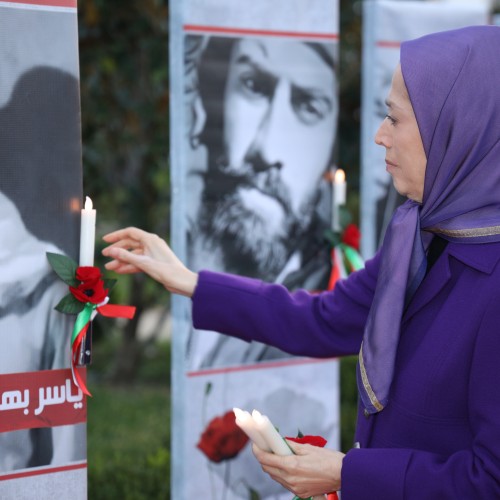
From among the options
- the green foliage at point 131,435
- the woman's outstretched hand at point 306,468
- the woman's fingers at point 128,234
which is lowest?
the green foliage at point 131,435

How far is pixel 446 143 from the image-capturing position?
1714 mm

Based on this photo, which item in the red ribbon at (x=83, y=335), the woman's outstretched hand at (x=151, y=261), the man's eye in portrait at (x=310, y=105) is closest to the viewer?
the red ribbon at (x=83, y=335)

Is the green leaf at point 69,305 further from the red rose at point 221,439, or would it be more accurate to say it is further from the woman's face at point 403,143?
the red rose at point 221,439

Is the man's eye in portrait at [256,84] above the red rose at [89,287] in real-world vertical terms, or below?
above

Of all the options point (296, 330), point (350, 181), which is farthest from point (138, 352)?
point (296, 330)

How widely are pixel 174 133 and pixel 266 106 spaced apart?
0.40 meters

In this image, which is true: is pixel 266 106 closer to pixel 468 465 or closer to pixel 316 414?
pixel 316 414

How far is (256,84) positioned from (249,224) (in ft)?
1.71

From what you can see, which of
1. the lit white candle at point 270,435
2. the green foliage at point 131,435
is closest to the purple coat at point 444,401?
the lit white candle at point 270,435

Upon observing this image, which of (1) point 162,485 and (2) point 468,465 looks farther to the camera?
(1) point 162,485

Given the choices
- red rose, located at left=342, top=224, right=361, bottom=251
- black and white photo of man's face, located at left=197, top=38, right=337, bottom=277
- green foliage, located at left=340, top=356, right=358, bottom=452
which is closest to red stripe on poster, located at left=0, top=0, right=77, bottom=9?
black and white photo of man's face, located at left=197, top=38, right=337, bottom=277

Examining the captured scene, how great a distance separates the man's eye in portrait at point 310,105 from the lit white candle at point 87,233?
128 cm

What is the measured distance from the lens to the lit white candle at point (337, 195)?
3.13m

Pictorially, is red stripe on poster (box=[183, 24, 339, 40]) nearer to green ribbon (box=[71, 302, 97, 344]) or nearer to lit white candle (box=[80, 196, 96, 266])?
lit white candle (box=[80, 196, 96, 266])
